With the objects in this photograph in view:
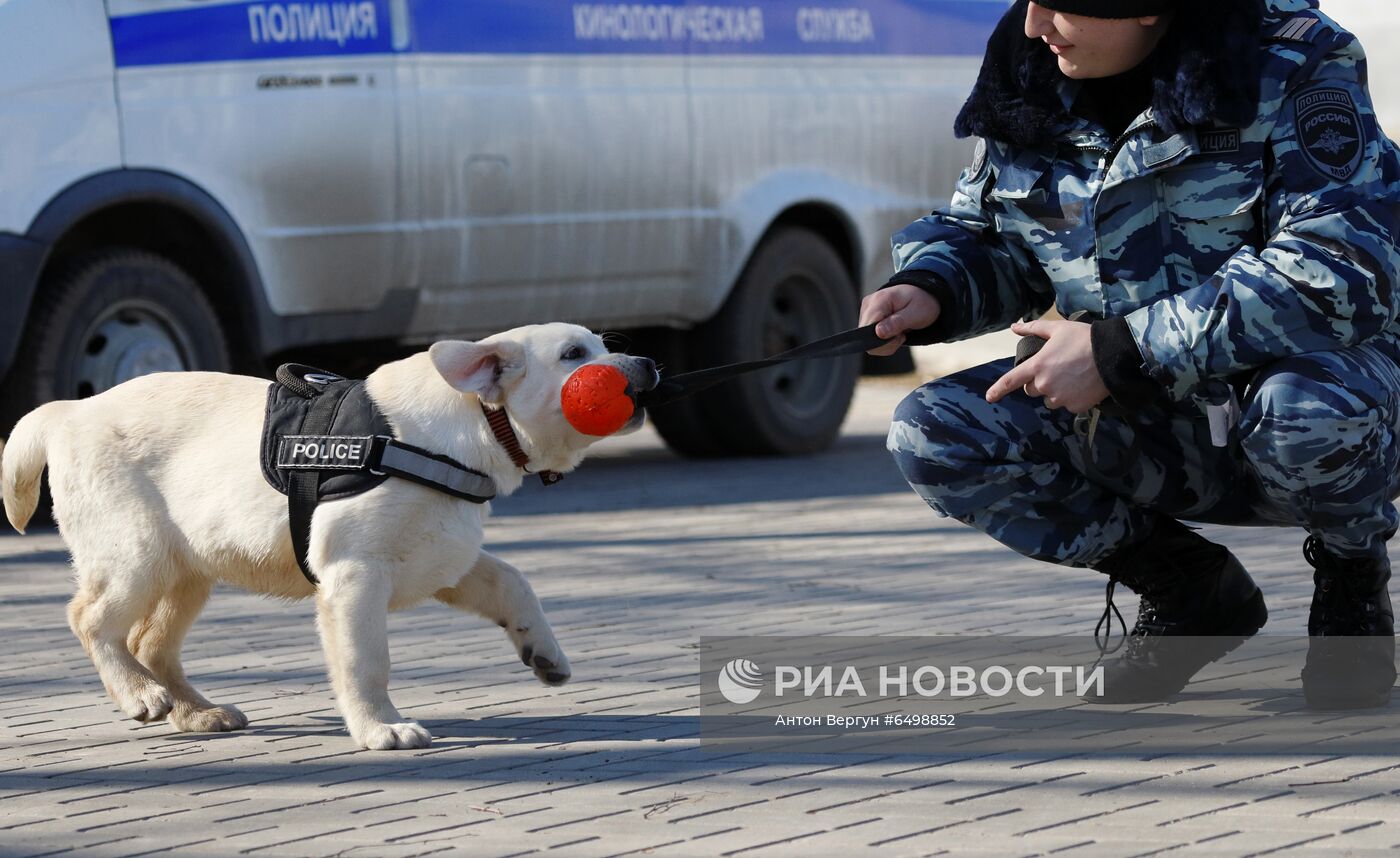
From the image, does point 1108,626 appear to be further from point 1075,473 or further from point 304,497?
point 304,497

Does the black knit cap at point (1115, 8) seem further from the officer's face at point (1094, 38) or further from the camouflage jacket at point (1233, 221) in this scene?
the camouflage jacket at point (1233, 221)

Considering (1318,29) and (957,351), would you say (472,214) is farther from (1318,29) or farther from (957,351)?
(957,351)

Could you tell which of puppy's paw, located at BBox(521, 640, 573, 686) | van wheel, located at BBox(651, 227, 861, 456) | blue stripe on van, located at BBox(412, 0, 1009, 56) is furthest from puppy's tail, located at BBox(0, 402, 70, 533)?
van wheel, located at BBox(651, 227, 861, 456)

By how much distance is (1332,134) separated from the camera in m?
3.90

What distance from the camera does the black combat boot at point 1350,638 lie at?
13.5ft

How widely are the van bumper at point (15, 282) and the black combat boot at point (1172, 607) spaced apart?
429cm

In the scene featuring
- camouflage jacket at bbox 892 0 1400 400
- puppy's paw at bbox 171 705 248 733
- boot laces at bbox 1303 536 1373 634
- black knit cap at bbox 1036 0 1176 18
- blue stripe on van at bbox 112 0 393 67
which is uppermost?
black knit cap at bbox 1036 0 1176 18

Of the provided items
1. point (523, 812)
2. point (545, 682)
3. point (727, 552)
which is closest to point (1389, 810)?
point (523, 812)

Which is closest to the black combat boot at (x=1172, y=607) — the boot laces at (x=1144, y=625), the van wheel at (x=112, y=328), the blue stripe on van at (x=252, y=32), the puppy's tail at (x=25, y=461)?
the boot laces at (x=1144, y=625)

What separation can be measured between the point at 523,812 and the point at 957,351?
11.7 metres

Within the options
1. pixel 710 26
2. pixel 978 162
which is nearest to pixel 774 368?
pixel 710 26

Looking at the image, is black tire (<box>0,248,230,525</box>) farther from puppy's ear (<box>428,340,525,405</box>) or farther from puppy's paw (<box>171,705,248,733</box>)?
puppy's ear (<box>428,340,525,405</box>)

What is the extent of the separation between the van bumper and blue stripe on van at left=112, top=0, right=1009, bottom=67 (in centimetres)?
77

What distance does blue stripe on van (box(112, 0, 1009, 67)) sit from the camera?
7.43 meters
